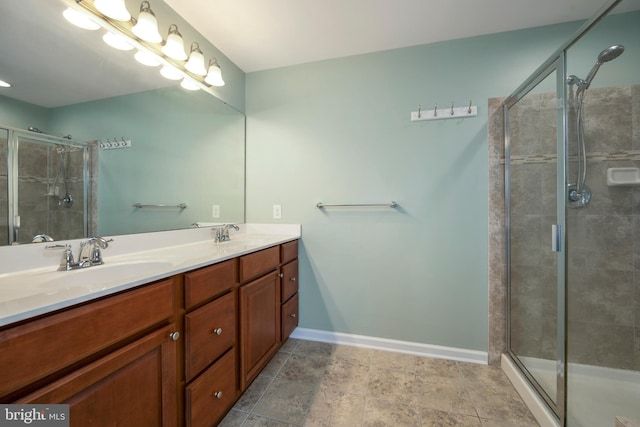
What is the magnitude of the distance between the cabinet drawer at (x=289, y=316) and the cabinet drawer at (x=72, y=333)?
101 centimetres

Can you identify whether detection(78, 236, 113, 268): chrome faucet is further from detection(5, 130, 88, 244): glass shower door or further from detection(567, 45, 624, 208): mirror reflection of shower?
detection(567, 45, 624, 208): mirror reflection of shower

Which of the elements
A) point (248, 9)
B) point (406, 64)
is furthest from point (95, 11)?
point (406, 64)

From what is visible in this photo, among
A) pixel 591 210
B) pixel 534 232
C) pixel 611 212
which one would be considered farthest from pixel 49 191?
pixel 611 212

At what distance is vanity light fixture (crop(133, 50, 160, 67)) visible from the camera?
129 centimetres

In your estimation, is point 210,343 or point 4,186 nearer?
point 4,186

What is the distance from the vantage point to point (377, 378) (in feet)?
4.87

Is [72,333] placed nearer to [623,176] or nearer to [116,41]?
[116,41]

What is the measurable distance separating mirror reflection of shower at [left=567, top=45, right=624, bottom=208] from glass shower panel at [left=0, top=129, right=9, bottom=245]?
245cm

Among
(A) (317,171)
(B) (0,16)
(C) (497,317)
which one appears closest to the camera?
(B) (0,16)

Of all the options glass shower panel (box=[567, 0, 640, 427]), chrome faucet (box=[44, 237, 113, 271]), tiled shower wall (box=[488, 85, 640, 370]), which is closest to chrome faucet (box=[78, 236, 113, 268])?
chrome faucet (box=[44, 237, 113, 271])

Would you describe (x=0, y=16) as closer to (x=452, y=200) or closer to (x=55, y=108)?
(x=55, y=108)

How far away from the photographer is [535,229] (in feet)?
4.77

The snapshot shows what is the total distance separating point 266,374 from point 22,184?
149cm

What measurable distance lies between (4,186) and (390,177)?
190 centimetres
